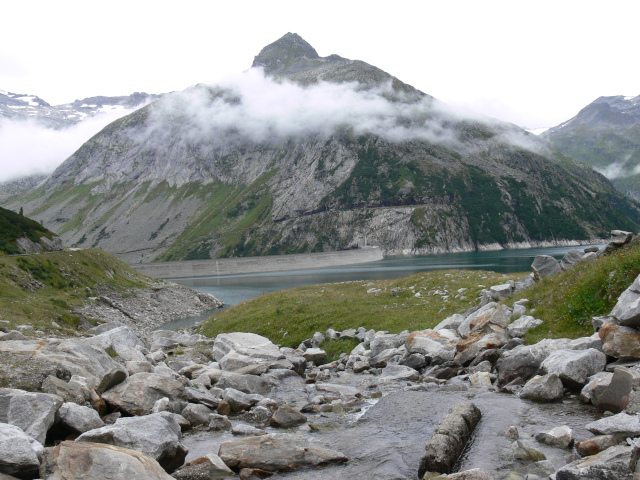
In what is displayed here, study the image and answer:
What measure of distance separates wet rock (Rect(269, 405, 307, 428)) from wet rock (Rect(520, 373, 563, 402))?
25.1 feet

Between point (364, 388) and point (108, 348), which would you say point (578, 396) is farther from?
point (108, 348)

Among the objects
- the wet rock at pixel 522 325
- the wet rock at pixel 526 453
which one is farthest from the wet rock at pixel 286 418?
the wet rock at pixel 522 325

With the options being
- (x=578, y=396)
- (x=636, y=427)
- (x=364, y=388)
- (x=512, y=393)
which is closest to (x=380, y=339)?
(x=364, y=388)

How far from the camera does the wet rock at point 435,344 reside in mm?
20403

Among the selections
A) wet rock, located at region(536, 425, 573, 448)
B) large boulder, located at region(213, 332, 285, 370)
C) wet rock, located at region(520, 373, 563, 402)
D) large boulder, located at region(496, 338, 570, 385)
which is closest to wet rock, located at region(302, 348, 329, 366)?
large boulder, located at region(213, 332, 285, 370)

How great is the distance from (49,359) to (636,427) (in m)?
16.7

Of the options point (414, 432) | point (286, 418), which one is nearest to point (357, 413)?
point (286, 418)

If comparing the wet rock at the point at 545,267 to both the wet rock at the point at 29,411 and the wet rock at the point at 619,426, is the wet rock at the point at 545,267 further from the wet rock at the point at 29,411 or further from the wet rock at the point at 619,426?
the wet rock at the point at 29,411

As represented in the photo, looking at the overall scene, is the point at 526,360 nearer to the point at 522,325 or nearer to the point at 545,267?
the point at 522,325

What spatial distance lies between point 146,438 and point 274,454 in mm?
3276

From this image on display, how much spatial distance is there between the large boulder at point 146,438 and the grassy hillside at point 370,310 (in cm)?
1974

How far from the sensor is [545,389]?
13.3m

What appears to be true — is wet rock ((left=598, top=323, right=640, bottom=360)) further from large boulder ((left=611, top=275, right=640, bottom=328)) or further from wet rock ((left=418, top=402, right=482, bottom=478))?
wet rock ((left=418, top=402, right=482, bottom=478))

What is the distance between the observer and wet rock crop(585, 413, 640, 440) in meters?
9.15
